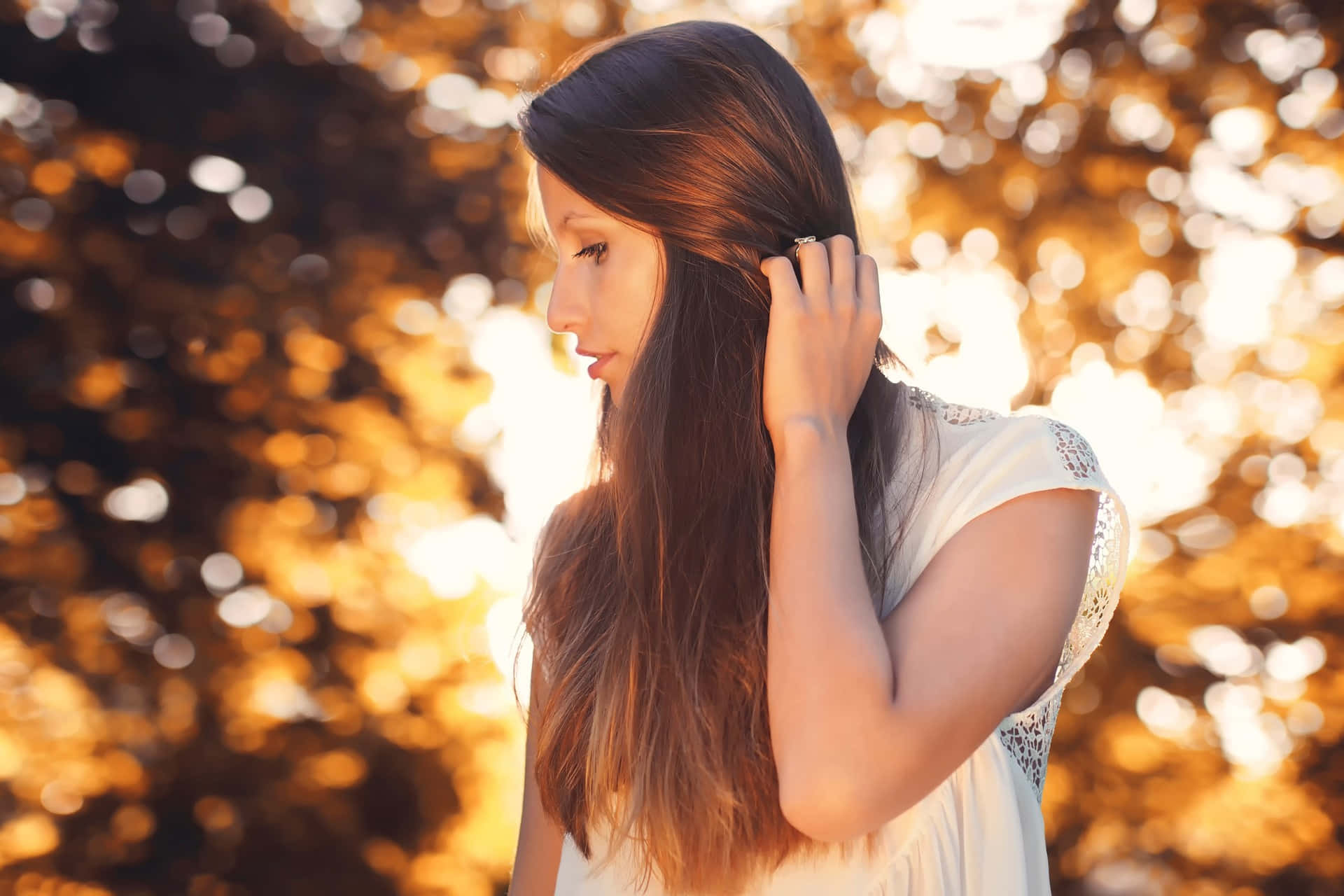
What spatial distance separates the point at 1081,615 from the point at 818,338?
343 millimetres

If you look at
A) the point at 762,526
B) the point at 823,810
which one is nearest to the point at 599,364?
the point at 762,526

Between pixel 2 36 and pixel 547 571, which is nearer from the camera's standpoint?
pixel 547 571

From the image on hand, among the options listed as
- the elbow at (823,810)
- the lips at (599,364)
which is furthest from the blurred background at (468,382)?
the elbow at (823,810)

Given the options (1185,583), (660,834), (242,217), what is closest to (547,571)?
(660,834)

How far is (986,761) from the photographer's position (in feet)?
3.15

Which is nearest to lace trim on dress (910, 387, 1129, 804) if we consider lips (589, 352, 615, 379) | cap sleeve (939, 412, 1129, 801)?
cap sleeve (939, 412, 1129, 801)

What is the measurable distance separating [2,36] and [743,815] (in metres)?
2.40

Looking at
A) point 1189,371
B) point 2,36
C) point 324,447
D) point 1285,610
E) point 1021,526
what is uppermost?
point 1021,526

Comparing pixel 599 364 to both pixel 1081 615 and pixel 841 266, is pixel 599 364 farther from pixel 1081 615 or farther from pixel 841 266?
pixel 1081 615

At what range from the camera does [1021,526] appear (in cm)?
88

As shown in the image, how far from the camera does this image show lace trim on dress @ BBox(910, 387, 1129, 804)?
3.09ft

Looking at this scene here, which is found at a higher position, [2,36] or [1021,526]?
[1021,526]

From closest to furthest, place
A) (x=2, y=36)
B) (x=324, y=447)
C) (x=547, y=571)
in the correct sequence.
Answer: (x=547, y=571), (x=2, y=36), (x=324, y=447)

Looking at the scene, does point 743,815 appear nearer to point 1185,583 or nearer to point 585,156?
point 585,156
